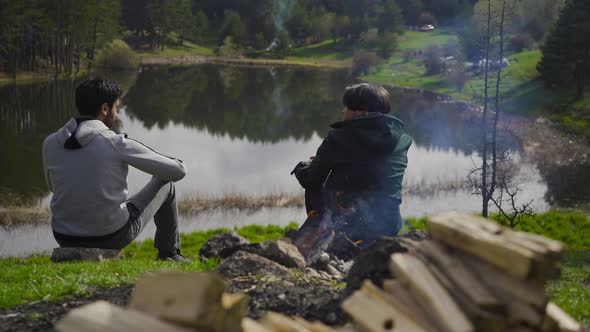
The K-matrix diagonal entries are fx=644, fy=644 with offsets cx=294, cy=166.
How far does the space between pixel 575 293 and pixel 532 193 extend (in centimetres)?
1863

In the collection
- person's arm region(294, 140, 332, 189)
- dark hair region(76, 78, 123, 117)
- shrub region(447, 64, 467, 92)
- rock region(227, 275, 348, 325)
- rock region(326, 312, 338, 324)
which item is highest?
dark hair region(76, 78, 123, 117)

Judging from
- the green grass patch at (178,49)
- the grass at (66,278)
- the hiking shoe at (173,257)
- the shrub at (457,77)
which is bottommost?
the green grass patch at (178,49)

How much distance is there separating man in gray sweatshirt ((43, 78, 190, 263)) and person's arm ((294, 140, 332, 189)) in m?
1.35

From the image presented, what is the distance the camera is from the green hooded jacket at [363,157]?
22.3 feet

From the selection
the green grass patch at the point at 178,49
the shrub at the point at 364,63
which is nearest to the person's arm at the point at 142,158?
the shrub at the point at 364,63

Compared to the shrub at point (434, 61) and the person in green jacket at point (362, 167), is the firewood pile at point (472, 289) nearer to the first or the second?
the person in green jacket at point (362, 167)

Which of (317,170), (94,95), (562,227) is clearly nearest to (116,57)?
(562,227)

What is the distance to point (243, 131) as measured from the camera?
1570 inches

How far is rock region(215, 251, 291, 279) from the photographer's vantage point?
5566 mm

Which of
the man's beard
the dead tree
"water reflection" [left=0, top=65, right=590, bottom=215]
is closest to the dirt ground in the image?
the man's beard

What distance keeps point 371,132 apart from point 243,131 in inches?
1314

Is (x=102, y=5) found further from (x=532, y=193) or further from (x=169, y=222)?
(x=169, y=222)

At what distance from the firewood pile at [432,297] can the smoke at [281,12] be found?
382 ft

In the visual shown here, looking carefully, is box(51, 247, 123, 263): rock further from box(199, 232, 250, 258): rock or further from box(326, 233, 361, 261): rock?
box(326, 233, 361, 261): rock
